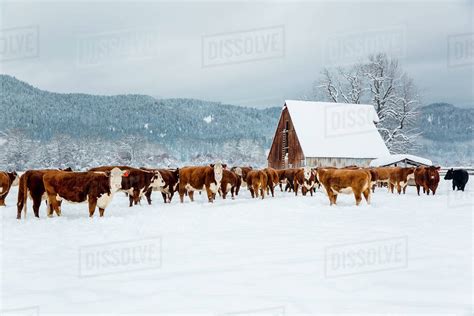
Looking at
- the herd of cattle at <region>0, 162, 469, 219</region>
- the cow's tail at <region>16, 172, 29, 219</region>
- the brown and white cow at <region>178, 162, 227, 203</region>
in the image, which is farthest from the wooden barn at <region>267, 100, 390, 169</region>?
the cow's tail at <region>16, 172, 29, 219</region>

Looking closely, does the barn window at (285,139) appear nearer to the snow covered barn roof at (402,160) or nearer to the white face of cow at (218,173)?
the snow covered barn roof at (402,160)

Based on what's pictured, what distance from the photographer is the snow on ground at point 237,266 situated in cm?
402

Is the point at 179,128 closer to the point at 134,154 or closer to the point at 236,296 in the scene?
the point at 134,154

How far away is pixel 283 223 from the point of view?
9594 millimetres

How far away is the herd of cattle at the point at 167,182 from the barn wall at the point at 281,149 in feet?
47.8

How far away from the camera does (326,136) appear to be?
38.1 m

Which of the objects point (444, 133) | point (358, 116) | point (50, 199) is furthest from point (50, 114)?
point (444, 133)

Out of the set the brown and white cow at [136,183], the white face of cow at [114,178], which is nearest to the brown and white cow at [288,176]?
the brown and white cow at [136,183]

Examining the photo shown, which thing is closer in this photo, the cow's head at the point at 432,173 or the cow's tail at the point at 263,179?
the cow's tail at the point at 263,179

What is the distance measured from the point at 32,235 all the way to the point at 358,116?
35746 millimetres

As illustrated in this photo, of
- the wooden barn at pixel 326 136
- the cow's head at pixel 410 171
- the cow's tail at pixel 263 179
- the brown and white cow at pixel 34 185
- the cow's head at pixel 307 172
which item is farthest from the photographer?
the wooden barn at pixel 326 136

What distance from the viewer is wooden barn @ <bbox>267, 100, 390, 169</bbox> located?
3681cm

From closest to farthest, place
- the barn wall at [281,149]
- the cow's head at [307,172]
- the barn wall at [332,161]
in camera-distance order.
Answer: the cow's head at [307,172]
the barn wall at [332,161]
the barn wall at [281,149]

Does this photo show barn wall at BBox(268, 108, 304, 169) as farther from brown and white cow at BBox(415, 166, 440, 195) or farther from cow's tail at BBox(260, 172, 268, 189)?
cow's tail at BBox(260, 172, 268, 189)
